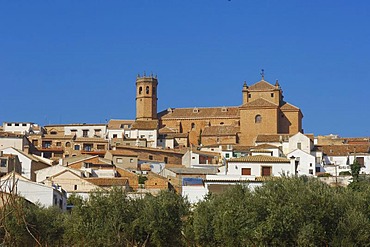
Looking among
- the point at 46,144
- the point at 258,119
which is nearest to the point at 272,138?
the point at 258,119

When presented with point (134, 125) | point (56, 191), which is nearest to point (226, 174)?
point (56, 191)

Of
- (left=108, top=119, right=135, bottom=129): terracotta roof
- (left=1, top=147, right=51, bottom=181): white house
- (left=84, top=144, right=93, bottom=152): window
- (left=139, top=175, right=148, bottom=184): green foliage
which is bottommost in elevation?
(left=139, top=175, right=148, bottom=184): green foliage

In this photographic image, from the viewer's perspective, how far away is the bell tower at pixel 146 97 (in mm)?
94875

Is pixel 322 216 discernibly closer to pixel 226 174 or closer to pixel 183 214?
pixel 183 214

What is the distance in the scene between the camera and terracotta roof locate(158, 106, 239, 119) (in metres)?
90.4

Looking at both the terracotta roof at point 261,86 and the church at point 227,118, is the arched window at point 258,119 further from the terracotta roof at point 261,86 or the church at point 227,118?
the terracotta roof at point 261,86

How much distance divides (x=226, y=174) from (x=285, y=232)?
77.2ft

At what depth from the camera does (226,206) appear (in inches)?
1056

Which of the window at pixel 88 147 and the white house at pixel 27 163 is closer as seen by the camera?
the white house at pixel 27 163

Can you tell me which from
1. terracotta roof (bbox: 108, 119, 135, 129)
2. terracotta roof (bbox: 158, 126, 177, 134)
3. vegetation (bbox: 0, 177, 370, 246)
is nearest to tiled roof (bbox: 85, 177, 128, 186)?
vegetation (bbox: 0, 177, 370, 246)

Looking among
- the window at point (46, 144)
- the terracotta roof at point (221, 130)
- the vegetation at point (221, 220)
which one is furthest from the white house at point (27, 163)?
the terracotta roof at point (221, 130)

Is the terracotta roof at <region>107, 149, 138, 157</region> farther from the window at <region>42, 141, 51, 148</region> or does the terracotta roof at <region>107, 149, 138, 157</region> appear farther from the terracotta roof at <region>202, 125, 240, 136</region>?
the terracotta roof at <region>202, 125, 240, 136</region>

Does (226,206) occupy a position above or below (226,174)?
below

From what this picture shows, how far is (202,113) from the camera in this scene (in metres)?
92.0
